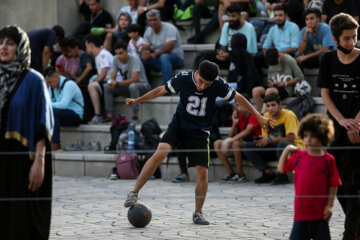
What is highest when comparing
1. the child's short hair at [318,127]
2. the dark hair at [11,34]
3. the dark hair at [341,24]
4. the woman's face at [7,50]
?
the dark hair at [341,24]

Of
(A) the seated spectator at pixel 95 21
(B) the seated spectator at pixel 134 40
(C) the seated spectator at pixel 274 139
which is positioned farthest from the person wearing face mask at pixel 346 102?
(A) the seated spectator at pixel 95 21

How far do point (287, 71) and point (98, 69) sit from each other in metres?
3.63

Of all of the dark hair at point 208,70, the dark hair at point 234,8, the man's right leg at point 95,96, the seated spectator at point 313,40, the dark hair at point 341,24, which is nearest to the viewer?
the dark hair at point 341,24

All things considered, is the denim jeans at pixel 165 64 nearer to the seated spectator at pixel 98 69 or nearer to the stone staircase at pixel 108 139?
the stone staircase at pixel 108 139

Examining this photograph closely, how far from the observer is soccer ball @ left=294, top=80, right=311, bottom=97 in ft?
39.1

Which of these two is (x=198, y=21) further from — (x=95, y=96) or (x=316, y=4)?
(x=95, y=96)

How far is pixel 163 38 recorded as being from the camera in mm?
13852

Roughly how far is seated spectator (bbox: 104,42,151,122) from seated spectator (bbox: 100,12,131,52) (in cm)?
117

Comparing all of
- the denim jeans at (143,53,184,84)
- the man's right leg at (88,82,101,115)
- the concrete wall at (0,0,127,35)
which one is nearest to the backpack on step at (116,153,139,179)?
the man's right leg at (88,82,101,115)

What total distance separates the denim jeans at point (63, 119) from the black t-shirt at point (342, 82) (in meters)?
7.38

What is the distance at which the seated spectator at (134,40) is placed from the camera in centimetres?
1418

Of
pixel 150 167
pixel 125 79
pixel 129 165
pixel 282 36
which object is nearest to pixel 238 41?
pixel 282 36

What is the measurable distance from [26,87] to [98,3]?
10572 millimetres

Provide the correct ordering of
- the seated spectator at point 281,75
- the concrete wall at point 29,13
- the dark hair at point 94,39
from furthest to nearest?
the concrete wall at point 29,13
the dark hair at point 94,39
the seated spectator at point 281,75
